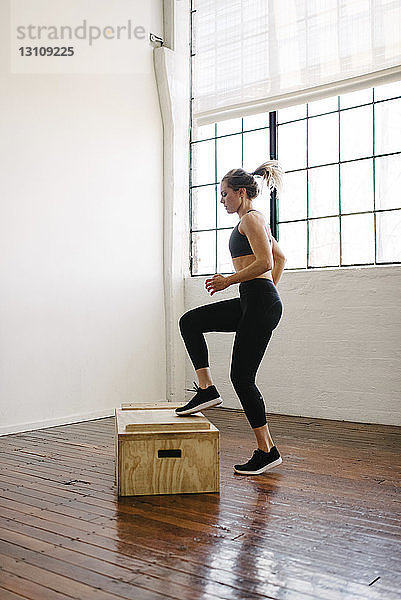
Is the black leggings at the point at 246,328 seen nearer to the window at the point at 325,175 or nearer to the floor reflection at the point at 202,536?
the floor reflection at the point at 202,536

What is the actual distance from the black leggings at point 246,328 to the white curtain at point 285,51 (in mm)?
2666

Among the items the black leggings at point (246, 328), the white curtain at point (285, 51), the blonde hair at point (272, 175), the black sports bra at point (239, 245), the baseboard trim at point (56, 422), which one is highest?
the white curtain at point (285, 51)

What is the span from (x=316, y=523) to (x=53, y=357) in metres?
3.00

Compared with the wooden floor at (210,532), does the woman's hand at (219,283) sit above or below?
above

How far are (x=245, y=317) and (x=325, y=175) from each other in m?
2.69

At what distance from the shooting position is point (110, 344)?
5785 mm

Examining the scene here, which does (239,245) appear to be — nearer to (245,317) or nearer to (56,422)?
(245,317)

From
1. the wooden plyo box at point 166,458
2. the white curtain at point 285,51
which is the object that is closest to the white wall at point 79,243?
the white curtain at point 285,51

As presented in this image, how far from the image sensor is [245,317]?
11.5ft

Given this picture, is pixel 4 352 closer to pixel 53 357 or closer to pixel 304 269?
pixel 53 357

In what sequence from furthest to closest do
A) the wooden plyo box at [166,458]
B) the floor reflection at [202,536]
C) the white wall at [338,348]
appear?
the white wall at [338,348] < the wooden plyo box at [166,458] < the floor reflection at [202,536]

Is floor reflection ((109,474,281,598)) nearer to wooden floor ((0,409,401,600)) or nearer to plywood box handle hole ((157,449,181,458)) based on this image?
wooden floor ((0,409,401,600))

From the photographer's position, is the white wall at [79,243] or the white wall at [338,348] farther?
the white wall at [338,348]

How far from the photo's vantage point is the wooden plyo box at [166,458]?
10.4 ft
